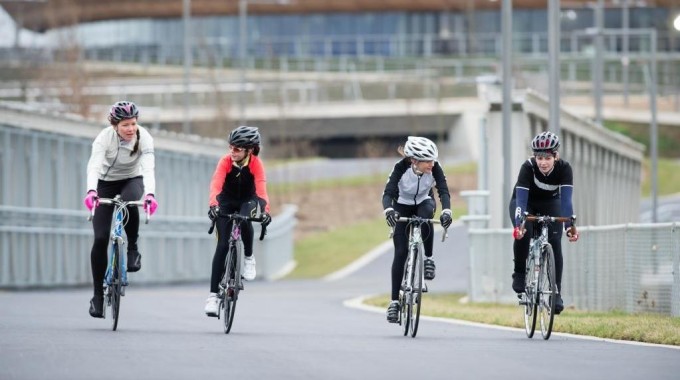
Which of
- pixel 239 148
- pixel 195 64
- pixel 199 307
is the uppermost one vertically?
pixel 195 64

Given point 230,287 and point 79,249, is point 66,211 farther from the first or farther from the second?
point 230,287

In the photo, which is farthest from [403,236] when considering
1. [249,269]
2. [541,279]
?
[249,269]

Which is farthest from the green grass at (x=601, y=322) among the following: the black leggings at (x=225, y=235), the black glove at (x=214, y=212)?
the black glove at (x=214, y=212)

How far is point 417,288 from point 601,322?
105 inches

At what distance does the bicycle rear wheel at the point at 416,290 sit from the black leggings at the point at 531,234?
917 millimetres

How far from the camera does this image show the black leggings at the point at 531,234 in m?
15.9

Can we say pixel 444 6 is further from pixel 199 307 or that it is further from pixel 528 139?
pixel 199 307

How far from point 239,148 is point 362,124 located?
63.5 meters

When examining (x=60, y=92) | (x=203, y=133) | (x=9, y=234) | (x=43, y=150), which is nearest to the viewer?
(x=9, y=234)

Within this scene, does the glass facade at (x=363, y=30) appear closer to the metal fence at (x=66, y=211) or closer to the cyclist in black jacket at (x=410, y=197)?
the metal fence at (x=66, y=211)

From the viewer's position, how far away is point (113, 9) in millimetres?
99812

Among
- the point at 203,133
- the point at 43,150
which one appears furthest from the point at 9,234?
the point at 203,133

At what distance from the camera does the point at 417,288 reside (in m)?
15.6

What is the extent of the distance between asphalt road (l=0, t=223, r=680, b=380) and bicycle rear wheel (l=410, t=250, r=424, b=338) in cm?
16
